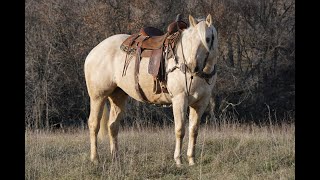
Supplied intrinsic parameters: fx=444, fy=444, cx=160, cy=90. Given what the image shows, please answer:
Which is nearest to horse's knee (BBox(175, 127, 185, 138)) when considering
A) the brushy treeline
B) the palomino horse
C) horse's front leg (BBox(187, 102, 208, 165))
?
the palomino horse

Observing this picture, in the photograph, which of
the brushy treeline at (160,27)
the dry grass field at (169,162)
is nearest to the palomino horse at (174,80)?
the dry grass field at (169,162)

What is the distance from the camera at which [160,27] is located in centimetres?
1881

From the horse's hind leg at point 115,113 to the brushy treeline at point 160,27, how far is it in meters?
10.1

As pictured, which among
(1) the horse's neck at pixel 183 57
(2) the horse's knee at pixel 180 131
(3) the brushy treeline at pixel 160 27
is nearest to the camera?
(1) the horse's neck at pixel 183 57

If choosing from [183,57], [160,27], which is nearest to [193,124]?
[183,57]

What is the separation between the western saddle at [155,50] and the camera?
587cm

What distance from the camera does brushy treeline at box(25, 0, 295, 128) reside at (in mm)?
18031

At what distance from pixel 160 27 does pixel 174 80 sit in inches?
527

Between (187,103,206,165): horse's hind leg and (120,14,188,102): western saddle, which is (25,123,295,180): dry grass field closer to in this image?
(187,103,206,165): horse's hind leg

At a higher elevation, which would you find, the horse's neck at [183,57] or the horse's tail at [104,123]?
the horse's neck at [183,57]

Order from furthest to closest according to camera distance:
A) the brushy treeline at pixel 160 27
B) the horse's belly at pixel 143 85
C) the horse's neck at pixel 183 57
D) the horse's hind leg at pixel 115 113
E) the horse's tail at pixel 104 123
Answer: the brushy treeline at pixel 160 27 < the horse's tail at pixel 104 123 < the horse's hind leg at pixel 115 113 < the horse's belly at pixel 143 85 < the horse's neck at pixel 183 57

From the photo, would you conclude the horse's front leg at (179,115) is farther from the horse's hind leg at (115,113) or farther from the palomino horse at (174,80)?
the horse's hind leg at (115,113)

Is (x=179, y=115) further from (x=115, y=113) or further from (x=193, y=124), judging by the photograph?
(x=115, y=113)

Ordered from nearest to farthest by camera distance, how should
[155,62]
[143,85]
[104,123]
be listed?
[155,62]
[143,85]
[104,123]
